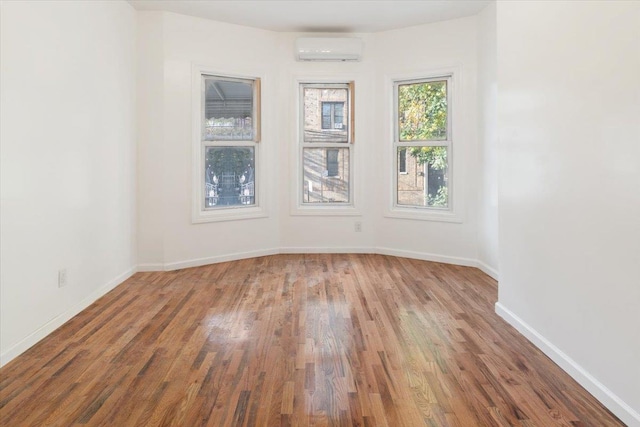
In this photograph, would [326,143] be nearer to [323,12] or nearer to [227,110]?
[227,110]

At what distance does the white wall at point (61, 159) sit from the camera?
8.56ft

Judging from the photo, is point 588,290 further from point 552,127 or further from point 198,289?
point 198,289

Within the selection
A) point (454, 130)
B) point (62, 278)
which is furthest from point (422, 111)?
point (62, 278)

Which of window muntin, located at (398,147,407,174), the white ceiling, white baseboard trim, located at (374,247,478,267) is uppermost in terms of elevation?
the white ceiling

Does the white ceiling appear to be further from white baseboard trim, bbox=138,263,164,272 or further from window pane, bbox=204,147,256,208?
white baseboard trim, bbox=138,263,164,272

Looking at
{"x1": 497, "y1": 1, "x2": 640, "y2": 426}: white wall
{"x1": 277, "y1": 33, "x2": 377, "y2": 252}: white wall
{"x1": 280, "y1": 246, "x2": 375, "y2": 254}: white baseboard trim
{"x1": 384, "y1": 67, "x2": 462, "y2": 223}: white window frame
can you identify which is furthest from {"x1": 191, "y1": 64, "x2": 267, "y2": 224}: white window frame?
{"x1": 497, "y1": 1, "x2": 640, "y2": 426}: white wall

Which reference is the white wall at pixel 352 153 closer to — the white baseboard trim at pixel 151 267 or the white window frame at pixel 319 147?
the white window frame at pixel 319 147

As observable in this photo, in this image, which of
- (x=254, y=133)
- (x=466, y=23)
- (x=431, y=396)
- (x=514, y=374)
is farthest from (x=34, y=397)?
(x=466, y=23)

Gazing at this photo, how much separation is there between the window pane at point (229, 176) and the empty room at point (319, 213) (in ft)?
0.12

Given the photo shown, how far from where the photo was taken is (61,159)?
3180 millimetres

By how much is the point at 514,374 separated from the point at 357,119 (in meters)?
3.97

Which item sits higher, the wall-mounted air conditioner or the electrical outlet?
the wall-mounted air conditioner

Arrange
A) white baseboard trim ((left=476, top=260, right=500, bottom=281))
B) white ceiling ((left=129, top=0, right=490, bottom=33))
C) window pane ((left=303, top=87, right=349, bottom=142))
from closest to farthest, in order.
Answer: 1. white baseboard trim ((left=476, top=260, right=500, bottom=281))
2. white ceiling ((left=129, top=0, right=490, bottom=33))
3. window pane ((left=303, top=87, right=349, bottom=142))

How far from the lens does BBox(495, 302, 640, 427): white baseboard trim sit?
74.2 inches
